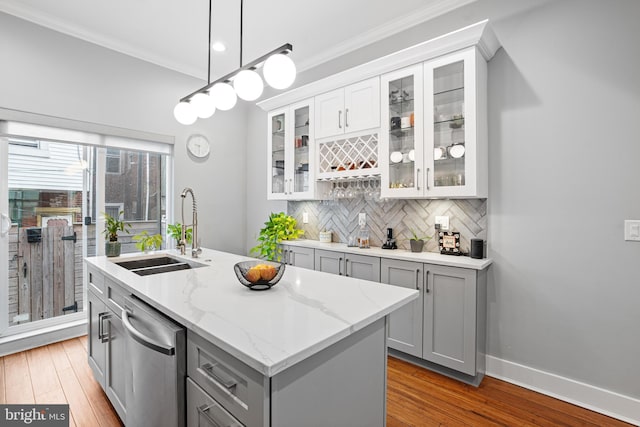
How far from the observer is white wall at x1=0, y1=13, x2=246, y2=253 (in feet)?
→ 9.36

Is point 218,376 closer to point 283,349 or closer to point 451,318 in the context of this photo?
point 283,349

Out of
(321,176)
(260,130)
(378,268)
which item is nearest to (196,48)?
(260,130)

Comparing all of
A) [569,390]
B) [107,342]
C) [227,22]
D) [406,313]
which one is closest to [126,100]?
[227,22]

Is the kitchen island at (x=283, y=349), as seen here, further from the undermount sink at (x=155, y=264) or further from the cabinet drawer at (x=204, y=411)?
the undermount sink at (x=155, y=264)

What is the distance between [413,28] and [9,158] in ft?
12.8

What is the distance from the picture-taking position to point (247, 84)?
1.67 meters

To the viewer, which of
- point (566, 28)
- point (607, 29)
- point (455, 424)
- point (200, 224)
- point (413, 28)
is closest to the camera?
point (455, 424)

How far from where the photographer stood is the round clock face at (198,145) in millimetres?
4062

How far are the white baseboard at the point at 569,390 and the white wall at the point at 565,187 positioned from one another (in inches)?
1.7

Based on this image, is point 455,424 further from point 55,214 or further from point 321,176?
point 55,214

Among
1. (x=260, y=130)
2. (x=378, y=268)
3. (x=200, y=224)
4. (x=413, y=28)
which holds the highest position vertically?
(x=413, y=28)

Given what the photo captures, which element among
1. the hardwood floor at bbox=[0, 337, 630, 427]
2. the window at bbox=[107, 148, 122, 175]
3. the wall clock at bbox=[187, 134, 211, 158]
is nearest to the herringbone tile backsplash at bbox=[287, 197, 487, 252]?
the hardwood floor at bbox=[0, 337, 630, 427]

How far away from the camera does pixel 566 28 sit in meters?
2.19

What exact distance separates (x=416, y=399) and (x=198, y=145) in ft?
12.1
